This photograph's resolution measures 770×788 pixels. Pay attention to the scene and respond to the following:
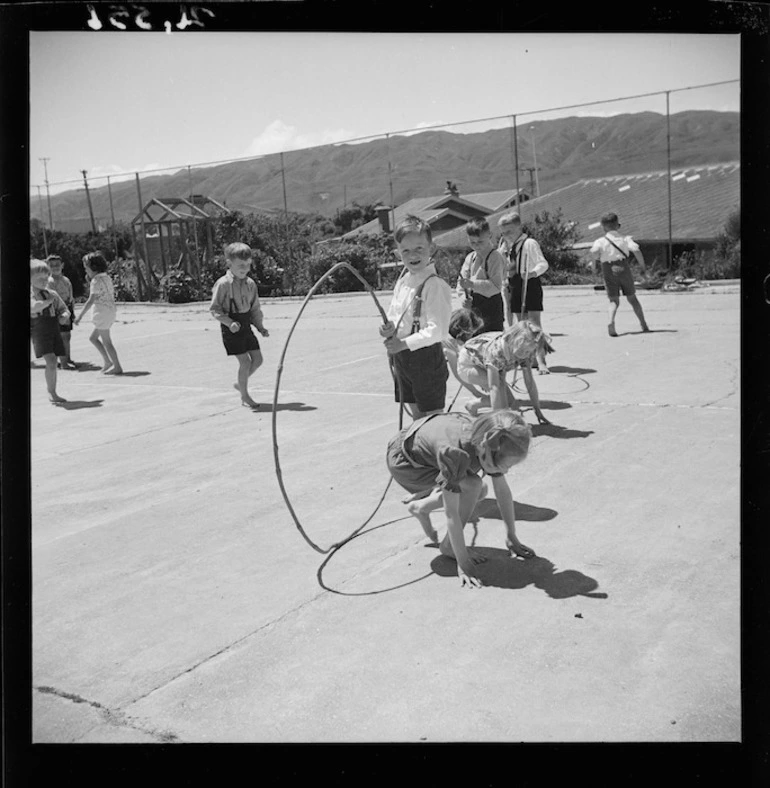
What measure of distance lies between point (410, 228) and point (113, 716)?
2.81 m

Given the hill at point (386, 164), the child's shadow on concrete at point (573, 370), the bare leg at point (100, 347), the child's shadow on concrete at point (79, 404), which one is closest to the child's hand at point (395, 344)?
the child's shadow on concrete at point (573, 370)

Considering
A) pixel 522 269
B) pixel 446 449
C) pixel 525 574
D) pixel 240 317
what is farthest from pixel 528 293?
pixel 446 449

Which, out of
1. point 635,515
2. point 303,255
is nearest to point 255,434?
point 635,515

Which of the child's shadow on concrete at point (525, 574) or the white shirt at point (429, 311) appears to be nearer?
the child's shadow on concrete at point (525, 574)

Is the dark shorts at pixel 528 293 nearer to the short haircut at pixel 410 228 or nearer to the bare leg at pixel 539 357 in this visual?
the bare leg at pixel 539 357

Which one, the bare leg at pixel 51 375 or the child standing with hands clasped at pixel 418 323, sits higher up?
the child standing with hands clasped at pixel 418 323

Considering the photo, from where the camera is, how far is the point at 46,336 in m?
9.45

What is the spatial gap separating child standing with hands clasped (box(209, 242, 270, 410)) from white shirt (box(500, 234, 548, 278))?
2376 mm

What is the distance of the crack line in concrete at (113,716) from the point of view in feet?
11.1

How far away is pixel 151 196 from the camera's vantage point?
72.3 feet

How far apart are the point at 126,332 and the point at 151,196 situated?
22.2 feet

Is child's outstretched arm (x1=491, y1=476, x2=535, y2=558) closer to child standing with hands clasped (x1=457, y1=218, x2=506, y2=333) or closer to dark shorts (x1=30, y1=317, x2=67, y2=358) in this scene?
child standing with hands clasped (x1=457, y1=218, x2=506, y2=333)

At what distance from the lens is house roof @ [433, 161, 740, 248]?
580 inches

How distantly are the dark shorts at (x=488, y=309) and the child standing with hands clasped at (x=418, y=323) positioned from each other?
1905mm
